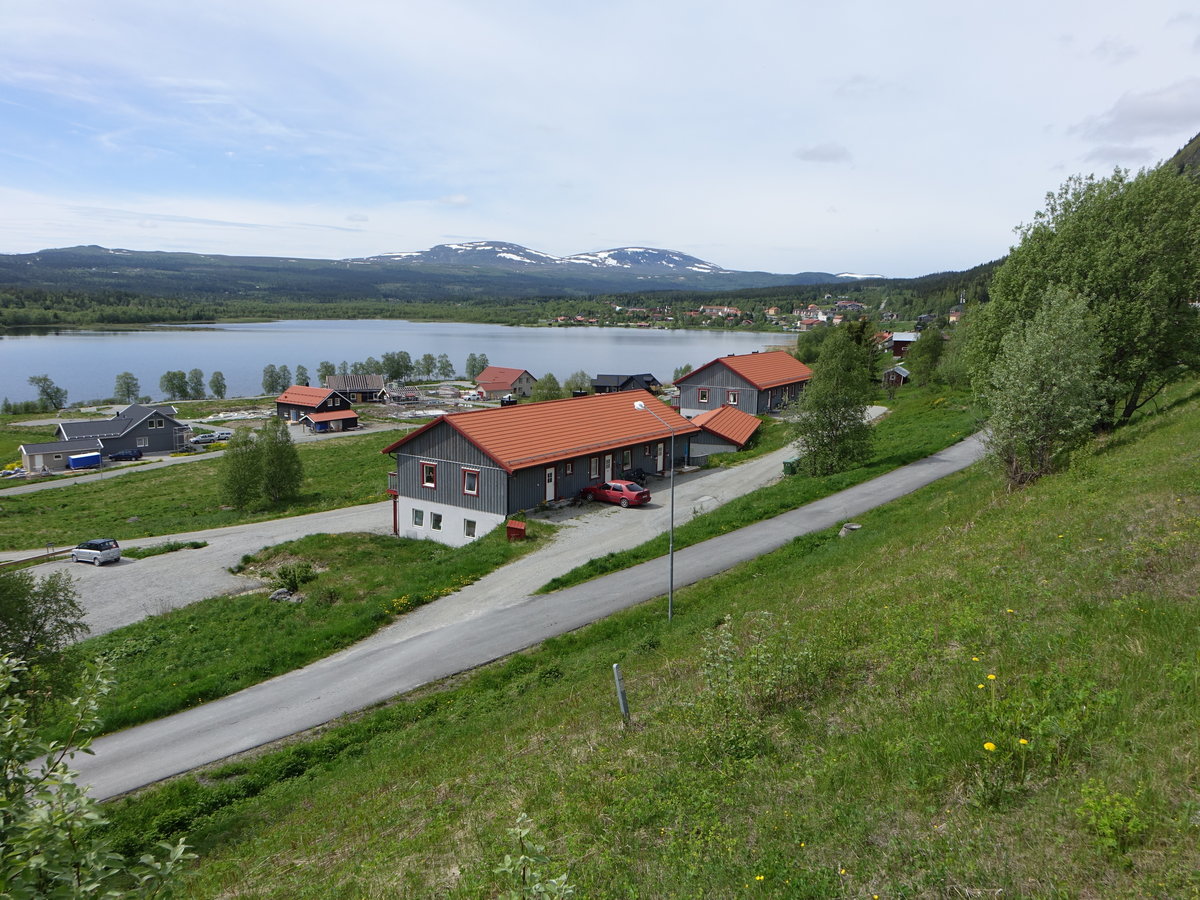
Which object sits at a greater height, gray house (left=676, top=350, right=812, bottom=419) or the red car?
gray house (left=676, top=350, right=812, bottom=419)

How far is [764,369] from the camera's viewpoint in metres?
62.2

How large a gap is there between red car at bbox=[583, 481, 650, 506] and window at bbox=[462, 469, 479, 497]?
20.1ft

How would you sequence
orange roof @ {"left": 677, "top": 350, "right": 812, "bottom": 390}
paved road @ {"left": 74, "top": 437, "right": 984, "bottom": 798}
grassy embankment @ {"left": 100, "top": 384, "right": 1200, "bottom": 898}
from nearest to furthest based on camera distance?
grassy embankment @ {"left": 100, "top": 384, "right": 1200, "bottom": 898} → paved road @ {"left": 74, "top": 437, "right": 984, "bottom": 798} → orange roof @ {"left": 677, "top": 350, "right": 812, "bottom": 390}

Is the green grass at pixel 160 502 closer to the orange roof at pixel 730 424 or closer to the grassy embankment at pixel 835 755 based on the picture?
the orange roof at pixel 730 424

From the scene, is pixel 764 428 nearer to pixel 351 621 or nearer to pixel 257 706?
pixel 351 621

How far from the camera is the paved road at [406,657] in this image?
1491 cm

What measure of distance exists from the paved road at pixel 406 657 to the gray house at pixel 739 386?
103 feet

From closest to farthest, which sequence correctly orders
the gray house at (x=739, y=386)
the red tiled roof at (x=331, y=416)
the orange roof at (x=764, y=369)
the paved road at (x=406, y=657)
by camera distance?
the paved road at (x=406, y=657) → the gray house at (x=739, y=386) → the orange roof at (x=764, y=369) → the red tiled roof at (x=331, y=416)

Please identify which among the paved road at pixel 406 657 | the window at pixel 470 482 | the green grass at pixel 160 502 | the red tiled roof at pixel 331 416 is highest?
the window at pixel 470 482

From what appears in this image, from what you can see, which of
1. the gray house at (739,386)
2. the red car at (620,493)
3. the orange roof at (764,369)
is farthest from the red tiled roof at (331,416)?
the red car at (620,493)

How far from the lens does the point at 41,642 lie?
16.8 meters

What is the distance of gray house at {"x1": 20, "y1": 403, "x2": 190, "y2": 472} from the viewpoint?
236ft

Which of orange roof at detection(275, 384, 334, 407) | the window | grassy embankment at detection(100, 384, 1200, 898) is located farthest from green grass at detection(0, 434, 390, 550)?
grassy embankment at detection(100, 384, 1200, 898)

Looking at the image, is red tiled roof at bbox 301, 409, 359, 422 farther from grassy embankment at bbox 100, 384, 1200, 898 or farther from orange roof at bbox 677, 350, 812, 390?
grassy embankment at bbox 100, 384, 1200, 898
